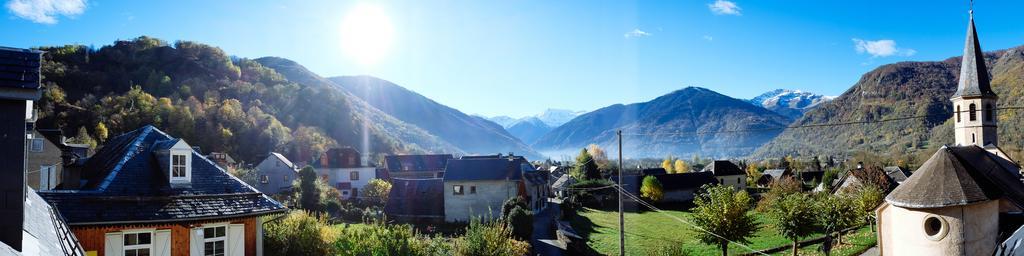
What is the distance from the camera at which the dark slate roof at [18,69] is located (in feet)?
18.7

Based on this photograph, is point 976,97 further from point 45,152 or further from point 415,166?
point 45,152

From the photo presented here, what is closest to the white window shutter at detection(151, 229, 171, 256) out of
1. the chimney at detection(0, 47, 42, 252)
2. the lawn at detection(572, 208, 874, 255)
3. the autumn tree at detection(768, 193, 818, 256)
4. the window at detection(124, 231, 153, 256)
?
the window at detection(124, 231, 153, 256)

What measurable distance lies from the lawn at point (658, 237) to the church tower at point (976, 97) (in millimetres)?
10079

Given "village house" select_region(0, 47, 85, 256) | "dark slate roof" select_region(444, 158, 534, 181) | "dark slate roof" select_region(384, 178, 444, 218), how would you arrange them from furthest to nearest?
1. "dark slate roof" select_region(384, 178, 444, 218)
2. "dark slate roof" select_region(444, 158, 534, 181)
3. "village house" select_region(0, 47, 85, 256)

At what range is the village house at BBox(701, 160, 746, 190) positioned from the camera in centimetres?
8675

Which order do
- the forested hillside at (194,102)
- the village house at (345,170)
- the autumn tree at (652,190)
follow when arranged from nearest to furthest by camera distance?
the village house at (345,170), the autumn tree at (652,190), the forested hillside at (194,102)

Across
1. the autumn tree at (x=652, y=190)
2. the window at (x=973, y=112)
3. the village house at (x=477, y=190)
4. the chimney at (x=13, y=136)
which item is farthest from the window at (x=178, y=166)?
the autumn tree at (x=652, y=190)

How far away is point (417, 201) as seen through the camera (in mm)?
46500

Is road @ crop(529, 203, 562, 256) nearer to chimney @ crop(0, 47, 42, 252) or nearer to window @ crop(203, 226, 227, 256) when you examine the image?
window @ crop(203, 226, 227, 256)

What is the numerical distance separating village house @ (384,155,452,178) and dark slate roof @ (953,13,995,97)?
5712 cm

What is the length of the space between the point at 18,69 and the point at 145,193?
1272 cm

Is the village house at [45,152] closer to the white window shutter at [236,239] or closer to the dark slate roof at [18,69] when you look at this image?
the white window shutter at [236,239]

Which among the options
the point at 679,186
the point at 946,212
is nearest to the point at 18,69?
the point at 946,212

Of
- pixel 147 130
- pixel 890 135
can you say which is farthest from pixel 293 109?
pixel 890 135
